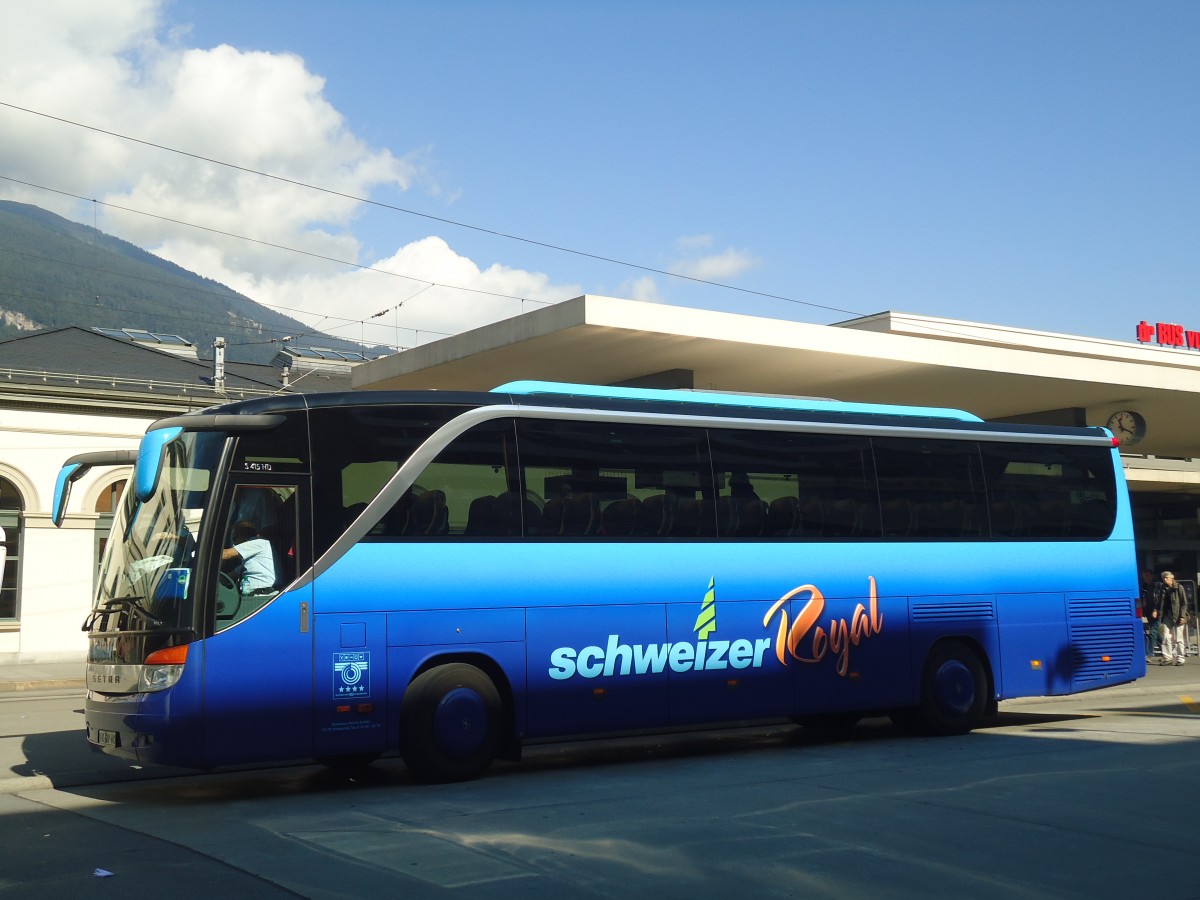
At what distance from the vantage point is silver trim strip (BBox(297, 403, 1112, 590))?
411 inches

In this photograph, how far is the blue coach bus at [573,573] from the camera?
10.0 meters

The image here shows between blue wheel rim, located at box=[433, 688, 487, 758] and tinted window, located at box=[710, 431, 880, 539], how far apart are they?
3214 mm

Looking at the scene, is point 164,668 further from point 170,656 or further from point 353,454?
point 353,454

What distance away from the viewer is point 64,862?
294 inches

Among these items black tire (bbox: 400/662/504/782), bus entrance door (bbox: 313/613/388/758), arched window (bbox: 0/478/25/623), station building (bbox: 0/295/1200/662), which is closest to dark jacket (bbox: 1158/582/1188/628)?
station building (bbox: 0/295/1200/662)

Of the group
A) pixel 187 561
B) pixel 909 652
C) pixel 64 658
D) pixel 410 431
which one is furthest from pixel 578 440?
pixel 64 658

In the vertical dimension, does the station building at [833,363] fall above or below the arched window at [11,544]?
above

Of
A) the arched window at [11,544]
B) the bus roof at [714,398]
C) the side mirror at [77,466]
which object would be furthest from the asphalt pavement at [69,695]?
the bus roof at [714,398]

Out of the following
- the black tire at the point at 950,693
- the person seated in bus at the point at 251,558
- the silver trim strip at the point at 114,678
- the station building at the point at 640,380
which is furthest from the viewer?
the station building at the point at 640,380

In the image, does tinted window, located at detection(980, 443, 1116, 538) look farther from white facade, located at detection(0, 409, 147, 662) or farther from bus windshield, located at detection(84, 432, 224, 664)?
white facade, located at detection(0, 409, 147, 662)

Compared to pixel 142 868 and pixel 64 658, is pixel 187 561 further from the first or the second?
pixel 64 658

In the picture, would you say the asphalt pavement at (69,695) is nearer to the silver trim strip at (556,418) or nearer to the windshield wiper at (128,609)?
the windshield wiper at (128,609)

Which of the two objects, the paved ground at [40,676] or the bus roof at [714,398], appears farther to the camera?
the paved ground at [40,676]

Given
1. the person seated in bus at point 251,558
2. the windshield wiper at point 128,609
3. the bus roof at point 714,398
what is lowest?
the windshield wiper at point 128,609
